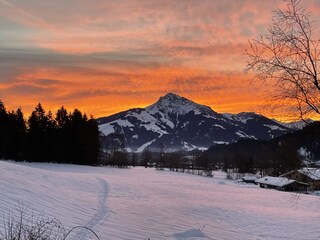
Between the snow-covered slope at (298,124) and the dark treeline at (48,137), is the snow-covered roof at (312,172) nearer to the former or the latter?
the snow-covered slope at (298,124)

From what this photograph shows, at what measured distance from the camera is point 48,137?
82562 mm

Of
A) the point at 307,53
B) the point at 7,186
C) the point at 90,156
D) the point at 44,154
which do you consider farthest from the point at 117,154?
the point at 307,53

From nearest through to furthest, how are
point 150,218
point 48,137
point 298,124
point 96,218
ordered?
1. point 298,124
2. point 96,218
3. point 150,218
4. point 48,137

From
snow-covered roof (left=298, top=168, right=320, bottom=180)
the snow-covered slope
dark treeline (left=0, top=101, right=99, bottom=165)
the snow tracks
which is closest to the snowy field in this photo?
the snow tracks

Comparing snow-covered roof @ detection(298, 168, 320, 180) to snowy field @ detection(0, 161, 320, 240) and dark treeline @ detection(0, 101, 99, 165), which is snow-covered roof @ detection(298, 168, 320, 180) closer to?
snowy field @ detection(0, 161, 320, 240)

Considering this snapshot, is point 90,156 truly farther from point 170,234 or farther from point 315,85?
point 315,85

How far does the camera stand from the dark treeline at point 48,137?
7644cm

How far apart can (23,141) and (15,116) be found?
6652 millimetres

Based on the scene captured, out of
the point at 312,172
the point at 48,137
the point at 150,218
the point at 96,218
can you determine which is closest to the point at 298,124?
the point at 312,172

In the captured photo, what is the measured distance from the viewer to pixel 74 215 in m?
16.2

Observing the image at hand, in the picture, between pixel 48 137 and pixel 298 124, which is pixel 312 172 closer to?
pixel 298 124

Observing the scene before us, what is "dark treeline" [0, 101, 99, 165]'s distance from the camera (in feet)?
251

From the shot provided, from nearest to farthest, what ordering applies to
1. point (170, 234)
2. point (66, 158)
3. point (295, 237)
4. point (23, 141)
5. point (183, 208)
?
1. point (170, 234)
2. point (295, 237)
3. point (183, 208)
4. point (23, 141)
5. point (66, 158)

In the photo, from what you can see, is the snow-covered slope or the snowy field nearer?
the snow-covered slope
